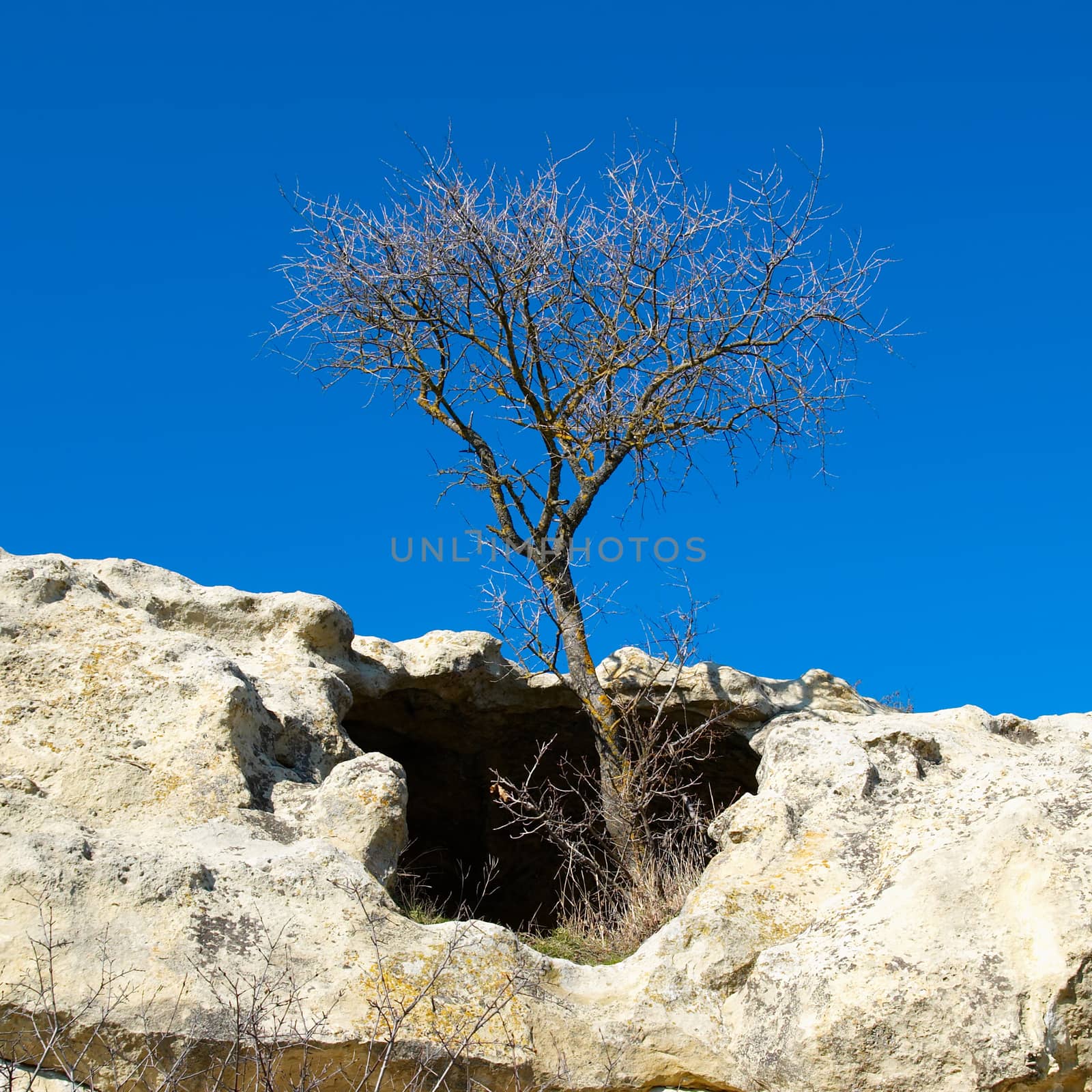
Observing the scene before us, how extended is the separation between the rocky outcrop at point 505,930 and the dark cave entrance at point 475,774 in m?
3.28

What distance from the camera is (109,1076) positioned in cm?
448

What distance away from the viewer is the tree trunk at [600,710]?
8656mm

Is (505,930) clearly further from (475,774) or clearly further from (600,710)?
(475,774)

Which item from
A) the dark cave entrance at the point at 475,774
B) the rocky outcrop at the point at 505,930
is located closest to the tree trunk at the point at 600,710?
the dark cave entrance at the point at 475,774

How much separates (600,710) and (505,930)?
3.98m

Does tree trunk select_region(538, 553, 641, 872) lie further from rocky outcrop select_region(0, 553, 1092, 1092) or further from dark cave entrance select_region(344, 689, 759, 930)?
rocky outcrop select_region(0, 553, 1092, 1092)

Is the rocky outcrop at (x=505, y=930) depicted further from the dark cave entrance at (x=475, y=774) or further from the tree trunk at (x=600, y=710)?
the dark cave entrance at (x=475, y=774)

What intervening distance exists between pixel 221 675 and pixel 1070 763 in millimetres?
4364

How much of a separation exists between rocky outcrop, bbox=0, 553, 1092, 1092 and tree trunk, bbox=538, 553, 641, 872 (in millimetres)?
2075

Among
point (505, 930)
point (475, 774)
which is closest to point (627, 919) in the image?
point (505, 930)

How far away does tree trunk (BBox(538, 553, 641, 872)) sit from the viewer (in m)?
8.66

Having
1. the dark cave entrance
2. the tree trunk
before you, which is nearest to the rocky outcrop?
the tree trunk

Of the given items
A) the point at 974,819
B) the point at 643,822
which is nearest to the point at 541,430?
the point at 643,822

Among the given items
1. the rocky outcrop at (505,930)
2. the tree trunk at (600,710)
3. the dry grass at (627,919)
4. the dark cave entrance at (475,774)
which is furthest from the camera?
the dark cave entrance at (475,774)
